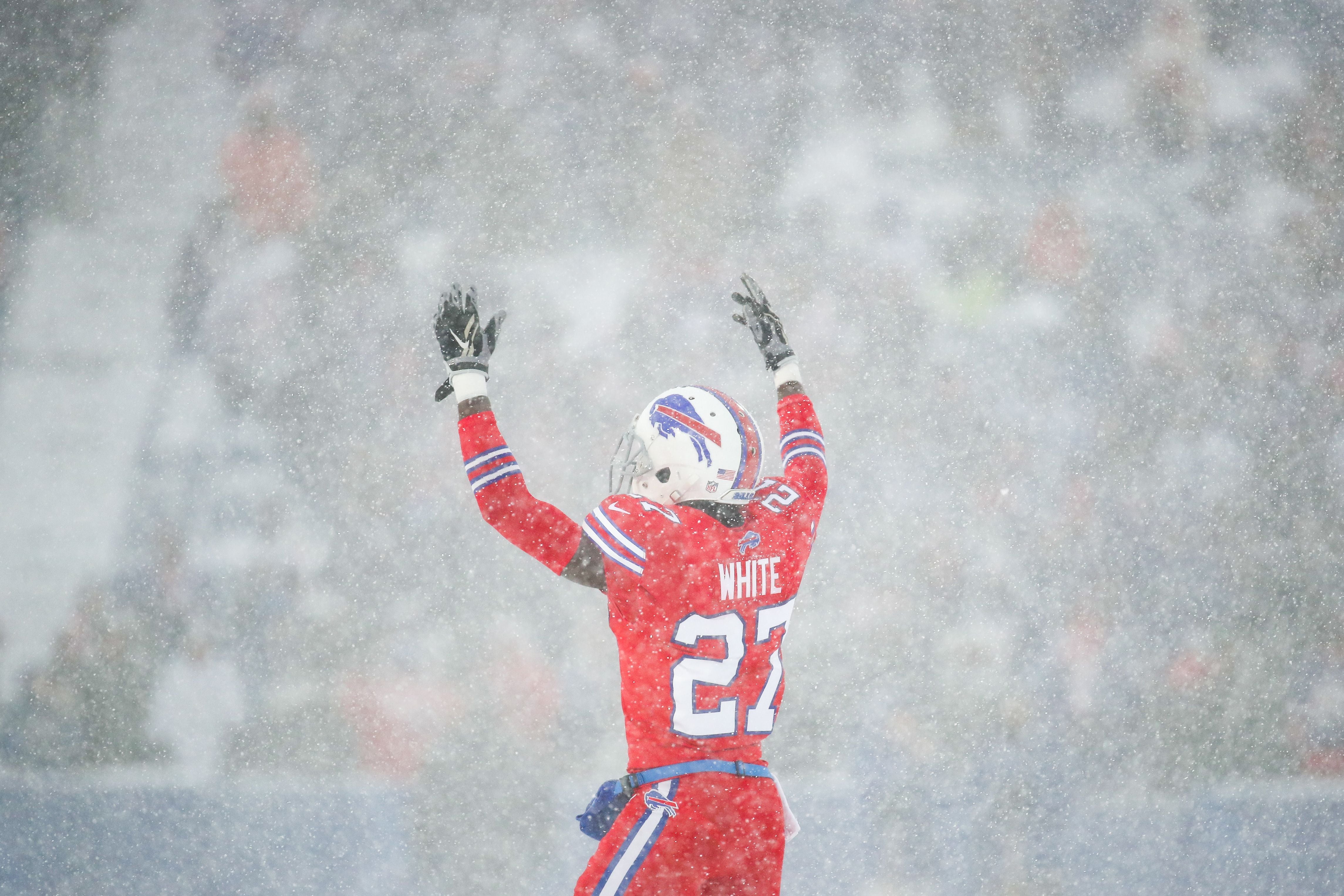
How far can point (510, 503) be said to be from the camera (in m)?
2.12

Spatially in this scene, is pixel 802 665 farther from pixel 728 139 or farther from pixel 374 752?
pixel 728 139

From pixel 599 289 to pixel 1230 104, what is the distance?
3.09 meters

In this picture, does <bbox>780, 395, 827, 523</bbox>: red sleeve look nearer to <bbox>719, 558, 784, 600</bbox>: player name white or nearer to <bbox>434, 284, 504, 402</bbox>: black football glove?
<bbox>719, 558, 784, 600</bbox>: player name white

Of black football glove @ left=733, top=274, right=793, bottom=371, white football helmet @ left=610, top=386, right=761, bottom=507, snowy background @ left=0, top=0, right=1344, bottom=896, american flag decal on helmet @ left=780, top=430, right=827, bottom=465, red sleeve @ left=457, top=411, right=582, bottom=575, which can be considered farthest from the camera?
snowy background @ left=0, top=0, right=1344, bottom=896

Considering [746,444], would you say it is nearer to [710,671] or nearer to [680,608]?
[680,608]

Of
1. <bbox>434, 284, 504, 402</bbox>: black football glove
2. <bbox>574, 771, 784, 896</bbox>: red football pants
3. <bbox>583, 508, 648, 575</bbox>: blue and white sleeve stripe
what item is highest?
<bbox>434, 284, 504, 402</bbox>: black football glove

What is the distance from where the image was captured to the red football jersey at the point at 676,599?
2145mm

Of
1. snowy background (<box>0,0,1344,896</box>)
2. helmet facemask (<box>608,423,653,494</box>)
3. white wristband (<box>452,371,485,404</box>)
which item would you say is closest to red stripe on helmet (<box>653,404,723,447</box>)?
helmet facemask (<box>608,423,653,494</box>)

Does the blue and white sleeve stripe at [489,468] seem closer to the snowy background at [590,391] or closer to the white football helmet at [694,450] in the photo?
the white football helmet at [694,450]

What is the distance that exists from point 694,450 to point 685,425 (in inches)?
2.6

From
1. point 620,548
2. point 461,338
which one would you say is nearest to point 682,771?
point 620,548

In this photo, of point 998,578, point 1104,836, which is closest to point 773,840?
point 998,578

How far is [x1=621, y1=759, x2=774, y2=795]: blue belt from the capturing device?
2213mm

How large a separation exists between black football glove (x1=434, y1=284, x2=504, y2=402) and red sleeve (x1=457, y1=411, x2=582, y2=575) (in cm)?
13
